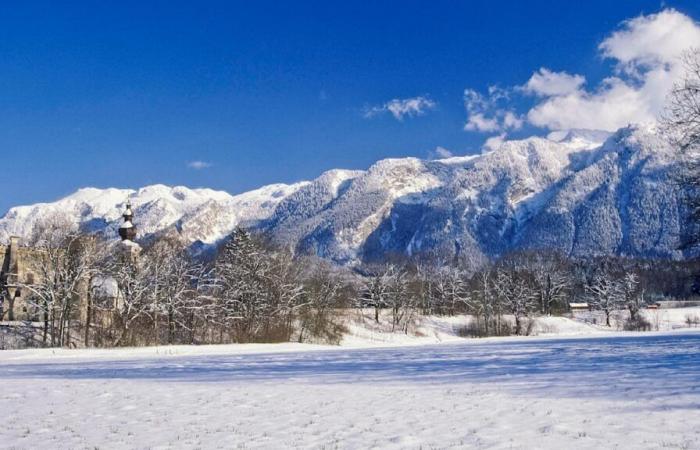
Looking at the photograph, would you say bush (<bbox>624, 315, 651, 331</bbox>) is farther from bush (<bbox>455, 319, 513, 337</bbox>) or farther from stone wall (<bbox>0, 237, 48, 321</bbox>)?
stone wall (<bbox>0, 237, 48, 321</bbox>)

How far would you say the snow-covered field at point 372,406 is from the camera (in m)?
12.0

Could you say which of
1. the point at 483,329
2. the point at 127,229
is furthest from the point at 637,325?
the point at 127,229

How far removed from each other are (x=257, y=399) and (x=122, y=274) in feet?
136

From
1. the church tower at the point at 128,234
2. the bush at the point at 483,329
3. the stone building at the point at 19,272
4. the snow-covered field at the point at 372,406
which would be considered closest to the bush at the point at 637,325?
the bush at the point at 483,329

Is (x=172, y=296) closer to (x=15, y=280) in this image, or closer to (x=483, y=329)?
(x=15, y=280)

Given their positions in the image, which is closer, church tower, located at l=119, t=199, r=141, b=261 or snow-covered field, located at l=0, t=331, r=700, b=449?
snow-covered field, located at l=0, t=331, r=700, b=449

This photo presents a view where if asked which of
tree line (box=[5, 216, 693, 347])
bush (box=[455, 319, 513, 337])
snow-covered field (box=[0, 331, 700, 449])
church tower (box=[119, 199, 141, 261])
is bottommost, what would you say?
bush (box=[455, 319, 513, 337])

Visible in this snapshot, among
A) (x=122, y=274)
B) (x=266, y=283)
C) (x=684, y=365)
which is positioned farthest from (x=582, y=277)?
(x=684, y=365)

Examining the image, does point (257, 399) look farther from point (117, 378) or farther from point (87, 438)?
point (117, 378)

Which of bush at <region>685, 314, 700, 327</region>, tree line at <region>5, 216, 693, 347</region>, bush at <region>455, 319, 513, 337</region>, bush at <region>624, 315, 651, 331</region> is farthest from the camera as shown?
bush at <region>685, 314, 700, 327</region>

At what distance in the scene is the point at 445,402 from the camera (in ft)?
52.6

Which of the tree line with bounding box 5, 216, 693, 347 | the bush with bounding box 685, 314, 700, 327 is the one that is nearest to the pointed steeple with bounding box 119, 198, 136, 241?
the tree line with bounding box 5, 216, 693, 347

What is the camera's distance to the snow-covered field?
39.4 feet

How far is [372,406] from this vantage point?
1595cm
